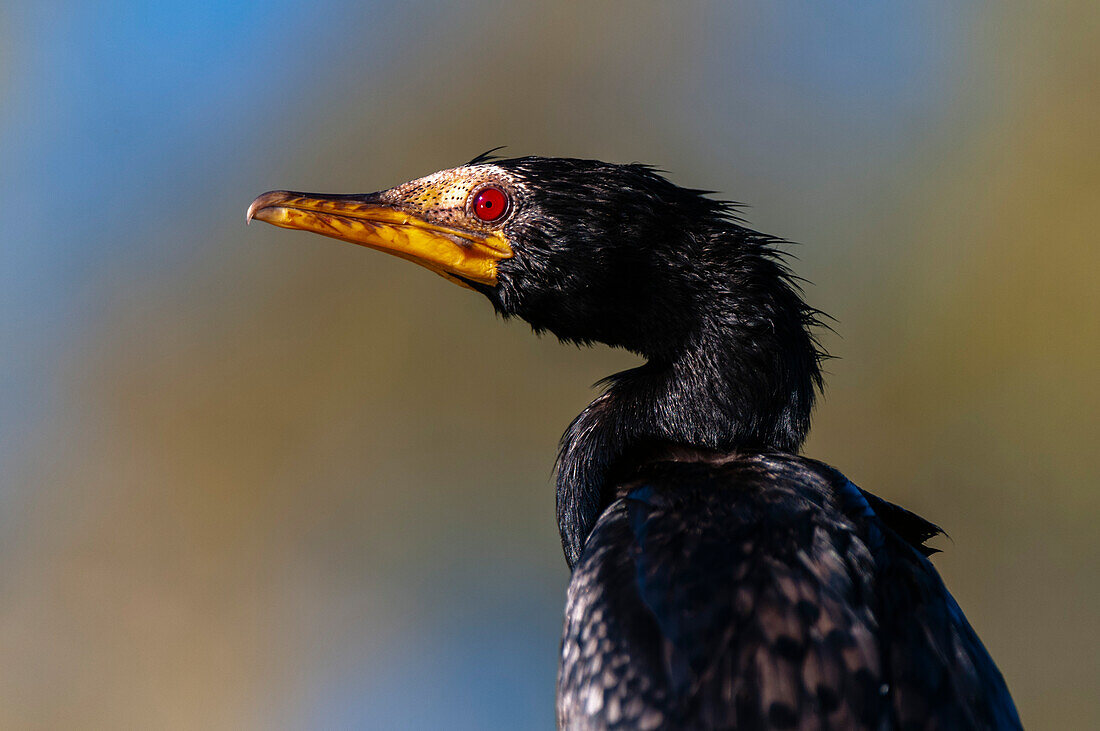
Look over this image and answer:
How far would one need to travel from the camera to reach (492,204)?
4449 mm

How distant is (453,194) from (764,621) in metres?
2.22

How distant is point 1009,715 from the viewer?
3498 millimetres

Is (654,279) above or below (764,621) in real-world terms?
above

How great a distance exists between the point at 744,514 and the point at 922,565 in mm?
637

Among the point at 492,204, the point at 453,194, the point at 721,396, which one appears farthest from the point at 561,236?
the point at 721,396

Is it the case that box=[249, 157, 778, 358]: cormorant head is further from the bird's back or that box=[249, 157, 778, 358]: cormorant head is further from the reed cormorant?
the bird's back

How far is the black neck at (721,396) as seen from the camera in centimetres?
418

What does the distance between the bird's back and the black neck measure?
0.33m

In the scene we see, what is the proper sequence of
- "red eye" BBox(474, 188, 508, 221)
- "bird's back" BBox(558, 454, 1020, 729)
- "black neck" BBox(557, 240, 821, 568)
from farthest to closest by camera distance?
"red eye" BBox(474, 188, 508, 221), "black neck" BBox(557, 240, 821, 568), "bird's back" BBox(558, 454, 1020, 729)

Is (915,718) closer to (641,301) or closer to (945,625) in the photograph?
(945,625)

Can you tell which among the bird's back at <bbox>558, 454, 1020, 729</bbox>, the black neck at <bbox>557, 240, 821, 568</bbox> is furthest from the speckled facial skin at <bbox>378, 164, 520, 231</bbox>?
the bird's back at <bbox>558, 454, 1020, 729</bbox>

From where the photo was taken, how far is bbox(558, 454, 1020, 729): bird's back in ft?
10.3

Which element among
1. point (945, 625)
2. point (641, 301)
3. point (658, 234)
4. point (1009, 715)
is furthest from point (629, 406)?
point (1009, 715)

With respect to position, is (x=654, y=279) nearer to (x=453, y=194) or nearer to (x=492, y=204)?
(x=492, y=204)
